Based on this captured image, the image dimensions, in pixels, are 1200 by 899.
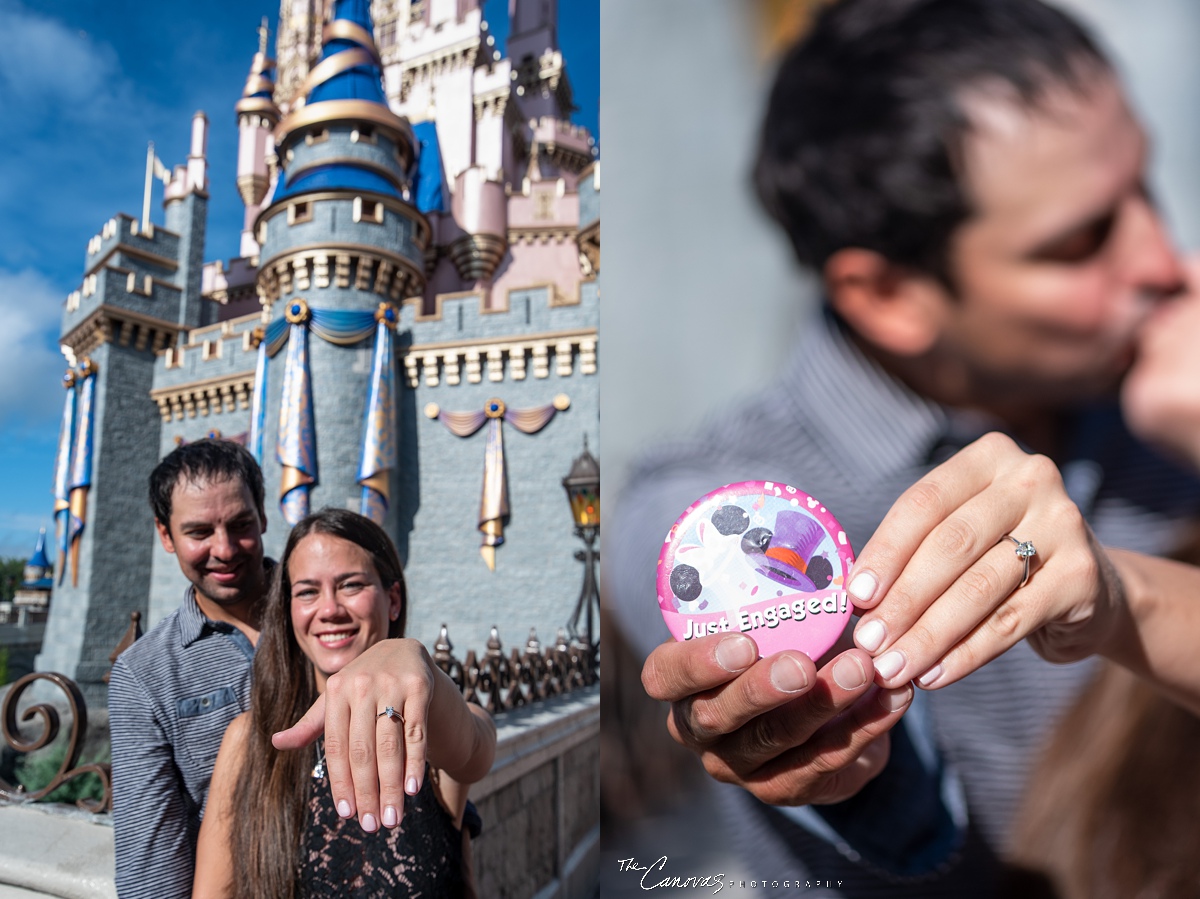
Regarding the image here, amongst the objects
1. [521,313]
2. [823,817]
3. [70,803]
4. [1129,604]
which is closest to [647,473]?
[823,817]

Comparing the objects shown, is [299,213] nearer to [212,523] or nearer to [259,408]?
[259,408]

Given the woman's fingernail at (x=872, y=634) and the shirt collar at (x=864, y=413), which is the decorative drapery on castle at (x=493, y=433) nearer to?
the shirt collar at (x=864, y=413)

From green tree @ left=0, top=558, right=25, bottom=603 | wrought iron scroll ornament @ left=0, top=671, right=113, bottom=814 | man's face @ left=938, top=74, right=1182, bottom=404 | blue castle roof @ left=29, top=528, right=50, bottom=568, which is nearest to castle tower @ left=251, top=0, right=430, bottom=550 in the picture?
blue castle roof @ left=29, top=528, right=50, bottom=568

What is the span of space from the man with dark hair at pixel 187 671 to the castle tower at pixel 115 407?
1.06m

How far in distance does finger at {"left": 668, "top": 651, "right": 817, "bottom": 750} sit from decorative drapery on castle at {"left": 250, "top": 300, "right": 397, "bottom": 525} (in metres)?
2.93

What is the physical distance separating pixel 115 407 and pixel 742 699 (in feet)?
11.7

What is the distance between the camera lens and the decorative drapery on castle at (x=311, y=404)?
3189 millimetres

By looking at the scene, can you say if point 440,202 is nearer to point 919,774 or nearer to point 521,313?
point 521,313

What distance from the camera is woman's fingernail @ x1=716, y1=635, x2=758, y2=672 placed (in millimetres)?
517

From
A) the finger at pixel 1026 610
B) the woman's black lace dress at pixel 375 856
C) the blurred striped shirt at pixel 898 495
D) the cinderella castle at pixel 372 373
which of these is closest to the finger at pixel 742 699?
the finger at pixel 1026 610

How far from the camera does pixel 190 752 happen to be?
87 cm

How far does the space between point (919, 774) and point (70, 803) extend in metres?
1.48

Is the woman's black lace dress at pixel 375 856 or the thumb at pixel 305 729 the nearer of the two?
the thumb at pixel 305 729

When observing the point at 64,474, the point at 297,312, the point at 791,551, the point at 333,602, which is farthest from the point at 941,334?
the point at 297,312
